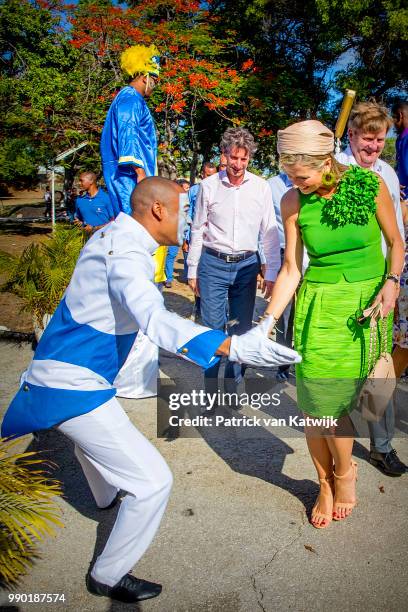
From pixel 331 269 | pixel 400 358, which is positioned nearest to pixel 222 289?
pixel 400 358

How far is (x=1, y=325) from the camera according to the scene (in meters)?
6.55

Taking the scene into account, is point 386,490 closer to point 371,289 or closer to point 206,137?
point 371,289

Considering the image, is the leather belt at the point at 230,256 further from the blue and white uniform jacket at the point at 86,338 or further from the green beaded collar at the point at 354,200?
the blue and white uniform jacket at the point at 86,338

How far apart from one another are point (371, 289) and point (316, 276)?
0.30m

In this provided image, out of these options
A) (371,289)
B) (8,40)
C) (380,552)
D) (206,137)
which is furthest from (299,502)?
(8,40)

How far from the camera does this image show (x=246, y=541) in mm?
2787

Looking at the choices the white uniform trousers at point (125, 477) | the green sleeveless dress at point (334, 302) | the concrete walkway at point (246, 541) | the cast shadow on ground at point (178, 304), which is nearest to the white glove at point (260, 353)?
the white uniform trousers at point (125, 477)

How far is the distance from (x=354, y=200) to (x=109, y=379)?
1506mm

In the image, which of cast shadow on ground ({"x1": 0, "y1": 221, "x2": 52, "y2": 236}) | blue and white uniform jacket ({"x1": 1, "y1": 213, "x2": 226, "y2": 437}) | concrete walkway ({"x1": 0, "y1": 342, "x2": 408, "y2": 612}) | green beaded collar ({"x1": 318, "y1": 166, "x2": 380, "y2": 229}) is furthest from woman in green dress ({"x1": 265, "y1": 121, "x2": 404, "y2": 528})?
cast shadow on ground ({"x1": 0, "y1": 221, "x2": 52, "y2": 236})

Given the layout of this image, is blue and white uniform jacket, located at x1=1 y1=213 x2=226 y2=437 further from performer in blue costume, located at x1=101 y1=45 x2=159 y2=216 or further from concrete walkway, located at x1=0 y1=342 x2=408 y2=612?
performer in blue costume, located at x1=101 y1=45 x2=159 y2=216

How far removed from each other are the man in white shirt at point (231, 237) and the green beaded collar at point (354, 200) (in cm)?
158

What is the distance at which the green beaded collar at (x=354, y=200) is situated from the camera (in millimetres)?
2590

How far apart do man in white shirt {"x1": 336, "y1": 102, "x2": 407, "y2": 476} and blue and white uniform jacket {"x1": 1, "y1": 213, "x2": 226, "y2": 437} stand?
5.81 ft

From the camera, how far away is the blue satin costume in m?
3.85
